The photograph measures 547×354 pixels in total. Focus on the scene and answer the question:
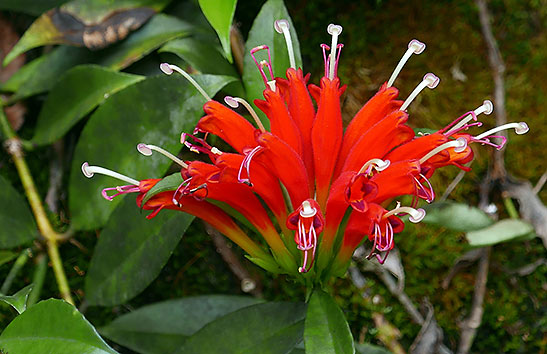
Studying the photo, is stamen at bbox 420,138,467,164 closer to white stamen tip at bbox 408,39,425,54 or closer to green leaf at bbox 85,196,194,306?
white stamen tip at bbox 408,39,425,54

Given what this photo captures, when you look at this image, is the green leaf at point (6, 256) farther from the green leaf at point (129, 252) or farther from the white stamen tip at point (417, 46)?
the white stamen tip at point (417, 46)

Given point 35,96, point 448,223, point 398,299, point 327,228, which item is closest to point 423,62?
point 448,223

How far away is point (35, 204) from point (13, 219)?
7 cm

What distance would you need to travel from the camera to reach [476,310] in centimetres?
125

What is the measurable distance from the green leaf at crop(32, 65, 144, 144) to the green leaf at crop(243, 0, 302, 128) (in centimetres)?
19

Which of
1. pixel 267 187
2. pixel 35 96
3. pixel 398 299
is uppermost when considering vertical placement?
pixel 267 187

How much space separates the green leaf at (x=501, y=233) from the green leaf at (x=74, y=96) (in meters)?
0.69

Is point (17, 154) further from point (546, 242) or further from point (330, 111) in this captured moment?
point (546, 242)

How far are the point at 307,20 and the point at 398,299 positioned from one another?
598 millimetres

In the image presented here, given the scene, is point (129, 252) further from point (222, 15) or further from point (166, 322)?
point (222, 15)

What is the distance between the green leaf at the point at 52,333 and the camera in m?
0.80

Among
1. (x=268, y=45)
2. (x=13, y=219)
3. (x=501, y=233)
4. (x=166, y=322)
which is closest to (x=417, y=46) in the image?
(x=268, y=45)

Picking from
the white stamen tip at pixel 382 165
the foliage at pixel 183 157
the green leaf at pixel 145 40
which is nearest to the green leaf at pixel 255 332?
the foliage at pixel 183 157

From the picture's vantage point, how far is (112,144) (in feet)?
3.59
